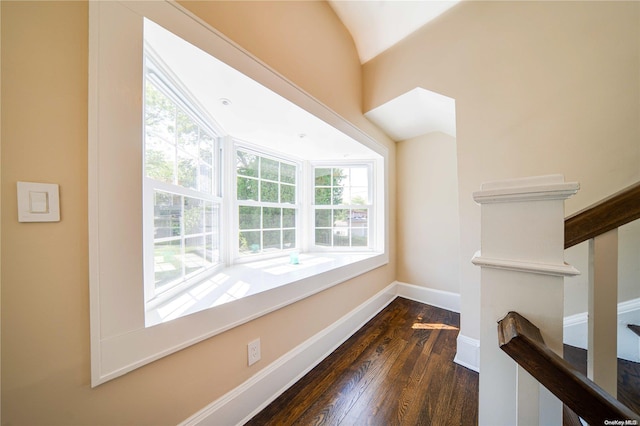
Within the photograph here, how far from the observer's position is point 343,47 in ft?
6.43

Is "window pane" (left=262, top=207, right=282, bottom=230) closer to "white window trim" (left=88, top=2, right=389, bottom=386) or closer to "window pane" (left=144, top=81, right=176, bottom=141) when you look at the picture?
"window pane" (left=144, top=81, right=176, bottom=141)

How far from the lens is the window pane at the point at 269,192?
7.02ft

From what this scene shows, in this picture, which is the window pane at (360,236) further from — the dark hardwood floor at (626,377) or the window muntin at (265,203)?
the dark hardwood floor at (626,377)

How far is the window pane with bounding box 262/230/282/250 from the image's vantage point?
7.20 feet

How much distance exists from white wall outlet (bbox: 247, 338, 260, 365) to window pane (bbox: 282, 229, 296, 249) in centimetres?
128

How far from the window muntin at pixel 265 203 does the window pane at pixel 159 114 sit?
0.74m

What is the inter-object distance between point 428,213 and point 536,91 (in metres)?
1.53

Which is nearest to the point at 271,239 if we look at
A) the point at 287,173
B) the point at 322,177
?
the point at 287,173

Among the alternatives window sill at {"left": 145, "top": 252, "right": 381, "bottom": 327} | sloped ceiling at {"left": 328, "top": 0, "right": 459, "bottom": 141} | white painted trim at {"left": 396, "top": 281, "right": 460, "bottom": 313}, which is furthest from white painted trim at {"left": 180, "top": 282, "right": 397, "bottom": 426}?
sloped ceiling at {"left": 328, "top": 0, "right": 459, "bottom": 141}

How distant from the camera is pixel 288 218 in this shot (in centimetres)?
246

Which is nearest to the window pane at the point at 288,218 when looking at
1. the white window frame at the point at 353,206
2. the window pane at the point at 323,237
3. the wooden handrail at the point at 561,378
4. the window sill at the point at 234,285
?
the white window frame at the point at 353,206

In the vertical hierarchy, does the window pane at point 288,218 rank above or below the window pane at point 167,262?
above

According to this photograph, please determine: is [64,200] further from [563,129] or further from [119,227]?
[563,129]

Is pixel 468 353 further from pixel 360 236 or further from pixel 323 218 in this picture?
pixel 323 218
